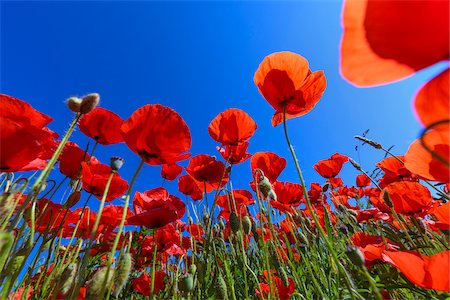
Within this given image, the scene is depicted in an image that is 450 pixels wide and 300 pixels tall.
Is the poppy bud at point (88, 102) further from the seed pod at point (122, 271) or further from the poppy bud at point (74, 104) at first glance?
the seed pod at point (122, 271)

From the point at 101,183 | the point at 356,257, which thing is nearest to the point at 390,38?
the point at 356,257

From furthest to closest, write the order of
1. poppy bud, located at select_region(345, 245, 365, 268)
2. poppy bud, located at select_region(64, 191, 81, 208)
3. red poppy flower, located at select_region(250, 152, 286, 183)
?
red poppy flower, located at select_region(250, 152, 286, 183) < poppy bud, located at select_region(64, 191, 81, 208) < poppy bud, located at select_region(345, 245, 365, 268)

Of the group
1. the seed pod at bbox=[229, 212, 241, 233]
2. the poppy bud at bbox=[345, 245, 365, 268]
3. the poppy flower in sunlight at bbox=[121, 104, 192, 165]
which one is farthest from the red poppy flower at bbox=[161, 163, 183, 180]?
the poppy bud at bbox=[345, 245, 365, 268]

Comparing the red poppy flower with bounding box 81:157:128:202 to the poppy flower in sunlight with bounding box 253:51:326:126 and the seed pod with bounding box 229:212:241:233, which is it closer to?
the seed pod with bounding box 229:212:241:233

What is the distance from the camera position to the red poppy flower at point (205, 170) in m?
2.24

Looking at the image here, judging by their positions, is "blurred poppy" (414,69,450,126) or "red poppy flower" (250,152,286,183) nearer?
"blurred poppy" (414,69,450,126)

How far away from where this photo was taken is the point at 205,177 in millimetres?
2285

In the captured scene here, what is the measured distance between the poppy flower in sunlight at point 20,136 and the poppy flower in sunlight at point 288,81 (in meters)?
0.92

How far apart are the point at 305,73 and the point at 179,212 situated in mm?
1251

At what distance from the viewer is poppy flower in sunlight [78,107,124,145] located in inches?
64.3

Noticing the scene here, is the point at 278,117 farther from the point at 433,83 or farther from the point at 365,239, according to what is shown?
the point at 433,83

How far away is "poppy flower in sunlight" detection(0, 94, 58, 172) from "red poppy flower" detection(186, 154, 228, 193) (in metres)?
1.11

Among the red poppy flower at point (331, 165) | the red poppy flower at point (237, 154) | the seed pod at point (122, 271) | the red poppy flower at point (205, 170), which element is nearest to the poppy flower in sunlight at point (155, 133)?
the seed pod at point (122, 271)

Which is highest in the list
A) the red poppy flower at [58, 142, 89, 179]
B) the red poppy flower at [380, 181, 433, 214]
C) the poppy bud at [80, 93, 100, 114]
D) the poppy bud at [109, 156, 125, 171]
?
the red poppy flower at [58, 142, 89, 179]
